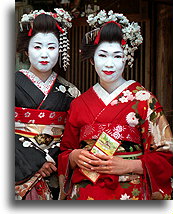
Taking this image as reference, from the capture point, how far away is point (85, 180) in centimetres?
226

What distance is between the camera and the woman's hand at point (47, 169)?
2348mm

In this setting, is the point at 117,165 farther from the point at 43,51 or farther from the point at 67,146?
the point at 43,51

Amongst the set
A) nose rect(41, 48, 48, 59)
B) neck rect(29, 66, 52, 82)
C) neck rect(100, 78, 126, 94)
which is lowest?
neck rect(100, 78, 126, 94)

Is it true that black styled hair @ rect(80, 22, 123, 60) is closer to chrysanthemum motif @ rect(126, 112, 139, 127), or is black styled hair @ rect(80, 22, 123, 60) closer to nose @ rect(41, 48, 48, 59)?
nose @ rect(41, 48, 48, 59)

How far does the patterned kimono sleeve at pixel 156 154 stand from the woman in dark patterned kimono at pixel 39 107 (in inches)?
17.3

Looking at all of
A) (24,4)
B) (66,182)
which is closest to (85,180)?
(66,182)

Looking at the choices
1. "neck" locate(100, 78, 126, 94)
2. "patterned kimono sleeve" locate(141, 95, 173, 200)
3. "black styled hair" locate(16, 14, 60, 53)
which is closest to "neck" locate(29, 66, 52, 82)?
"black styled hair" locate(16, 14, 60, 53)

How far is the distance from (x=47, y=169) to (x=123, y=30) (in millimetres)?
779

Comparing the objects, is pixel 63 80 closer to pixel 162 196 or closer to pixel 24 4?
pixel 24 4

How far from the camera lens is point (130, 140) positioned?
222 cm

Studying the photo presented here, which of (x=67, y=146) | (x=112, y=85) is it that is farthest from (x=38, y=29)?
(x=67, y=146)

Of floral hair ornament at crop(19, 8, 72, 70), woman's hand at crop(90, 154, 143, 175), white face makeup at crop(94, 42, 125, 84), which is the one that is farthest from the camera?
floral hair ornament at crop(19, 8, 72, 70)

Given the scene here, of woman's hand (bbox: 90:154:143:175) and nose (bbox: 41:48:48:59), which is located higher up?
nose (bbox: 41:48:48:59)

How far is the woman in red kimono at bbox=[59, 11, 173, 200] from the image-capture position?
221 centimetres
